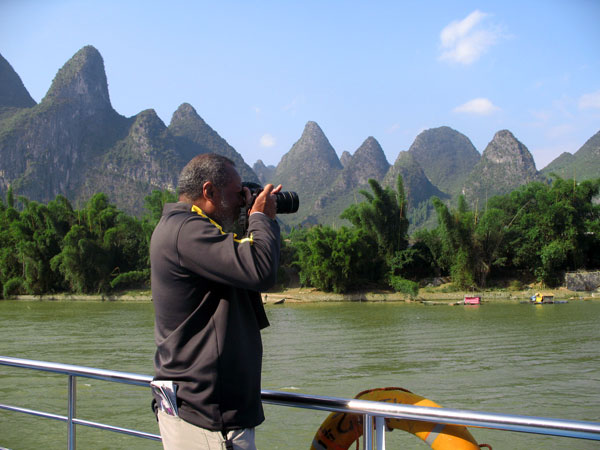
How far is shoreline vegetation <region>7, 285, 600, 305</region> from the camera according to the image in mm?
22922

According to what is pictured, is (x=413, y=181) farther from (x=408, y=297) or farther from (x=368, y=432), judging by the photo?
(x=368, y=432)

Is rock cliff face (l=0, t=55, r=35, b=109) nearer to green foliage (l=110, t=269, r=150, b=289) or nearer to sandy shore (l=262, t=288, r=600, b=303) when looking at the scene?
green foliage (l=110, t=269, r=150, b=289)

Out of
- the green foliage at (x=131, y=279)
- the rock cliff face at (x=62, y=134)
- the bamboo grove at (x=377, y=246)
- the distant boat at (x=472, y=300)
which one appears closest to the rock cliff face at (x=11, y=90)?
the rock cliff face at (x=62, y=134)

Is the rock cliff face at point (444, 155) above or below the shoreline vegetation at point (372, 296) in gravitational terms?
above

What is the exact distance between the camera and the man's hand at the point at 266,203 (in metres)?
1.29

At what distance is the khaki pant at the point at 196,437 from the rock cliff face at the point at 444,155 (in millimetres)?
90153

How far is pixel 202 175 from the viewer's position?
1.32 meters

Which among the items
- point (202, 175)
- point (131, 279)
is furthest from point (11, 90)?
point (202, 175)

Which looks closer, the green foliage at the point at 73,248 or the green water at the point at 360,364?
the green water at the point at 360,364

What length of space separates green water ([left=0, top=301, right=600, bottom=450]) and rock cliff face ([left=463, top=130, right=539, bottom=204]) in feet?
161

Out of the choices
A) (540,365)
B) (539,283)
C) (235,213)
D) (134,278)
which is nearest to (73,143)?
(134,278)

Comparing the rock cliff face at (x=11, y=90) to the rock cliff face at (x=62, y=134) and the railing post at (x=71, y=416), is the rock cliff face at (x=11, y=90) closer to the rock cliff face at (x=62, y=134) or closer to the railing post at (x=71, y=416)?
the rock cliff face at (x=62, y=134)

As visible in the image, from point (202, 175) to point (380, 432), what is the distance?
74cm

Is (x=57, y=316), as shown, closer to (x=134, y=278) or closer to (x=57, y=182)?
(x=134, y=278)
